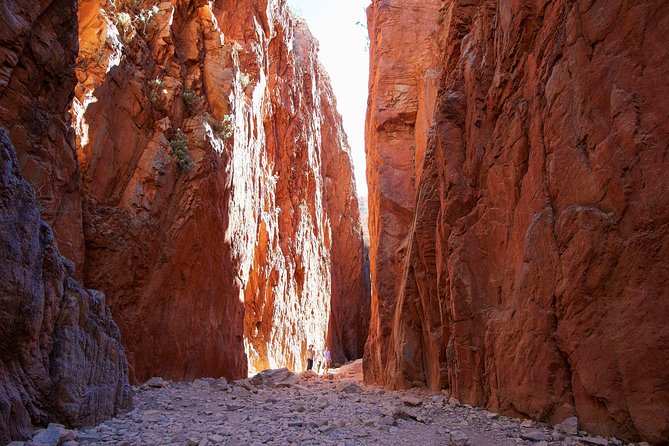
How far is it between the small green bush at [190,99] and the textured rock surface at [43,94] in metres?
5.34

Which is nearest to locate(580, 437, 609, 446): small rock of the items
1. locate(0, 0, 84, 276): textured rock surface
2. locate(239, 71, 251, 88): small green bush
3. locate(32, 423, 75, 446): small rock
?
locate(32, 423, 75, 446): small rock

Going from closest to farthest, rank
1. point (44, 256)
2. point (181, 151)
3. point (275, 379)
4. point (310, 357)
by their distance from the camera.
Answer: point (44, 256), point (181, 151), point (275, 379), point (310, 357)

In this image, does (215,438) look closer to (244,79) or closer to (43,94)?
(43,94)

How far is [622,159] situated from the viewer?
17.7 ft

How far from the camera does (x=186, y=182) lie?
12805 millimetres

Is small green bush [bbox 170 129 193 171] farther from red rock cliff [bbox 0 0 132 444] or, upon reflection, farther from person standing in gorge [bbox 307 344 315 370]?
person standing in gorge [bbox 307 344 315 370]

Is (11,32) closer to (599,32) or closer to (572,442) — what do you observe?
(599,32)

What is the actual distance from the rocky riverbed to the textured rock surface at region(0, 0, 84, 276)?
382 centimetres

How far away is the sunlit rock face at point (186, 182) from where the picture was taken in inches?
419

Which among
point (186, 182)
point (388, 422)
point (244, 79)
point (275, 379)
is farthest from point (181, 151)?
point (388, 422)

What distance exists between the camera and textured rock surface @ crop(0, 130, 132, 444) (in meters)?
4.72

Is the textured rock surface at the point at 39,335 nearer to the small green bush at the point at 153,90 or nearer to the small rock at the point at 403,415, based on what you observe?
the small rock at the point at 403,415

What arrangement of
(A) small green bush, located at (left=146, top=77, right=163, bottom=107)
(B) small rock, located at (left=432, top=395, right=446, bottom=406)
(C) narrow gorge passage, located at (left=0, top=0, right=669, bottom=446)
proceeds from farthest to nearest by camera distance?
1. (A) small green bush, located at (left=146, top=77, right=163, bottom=107)
2. (B) small rock, located at (left=432, top=395, right=446, bottom=406)
3. (C) narrow gorge passage, located at (left=0, top=0, right=669, bottom=446)

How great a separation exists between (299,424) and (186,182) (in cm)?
787
